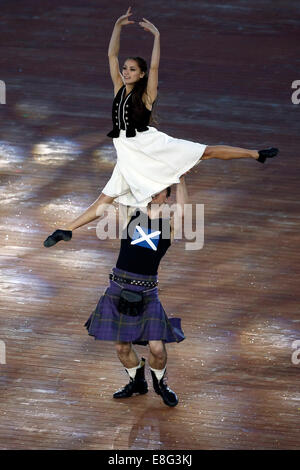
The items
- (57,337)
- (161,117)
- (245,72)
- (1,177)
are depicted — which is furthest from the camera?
(245,72)

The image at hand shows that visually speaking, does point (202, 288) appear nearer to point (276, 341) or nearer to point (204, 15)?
point (276, 341)

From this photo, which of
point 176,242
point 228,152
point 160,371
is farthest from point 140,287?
point 176,242

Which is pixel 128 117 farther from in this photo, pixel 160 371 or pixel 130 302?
pixel 160 371

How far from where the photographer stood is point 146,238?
533cm

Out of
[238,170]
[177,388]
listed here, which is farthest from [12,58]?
[177,388]

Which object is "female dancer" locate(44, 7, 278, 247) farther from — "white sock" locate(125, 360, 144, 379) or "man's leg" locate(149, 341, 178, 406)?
"white sock" locate(125, 360, 144, 379)

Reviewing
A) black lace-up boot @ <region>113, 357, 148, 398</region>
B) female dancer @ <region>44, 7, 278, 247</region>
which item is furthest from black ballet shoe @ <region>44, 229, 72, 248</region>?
black lace-up boot @ <region>113, 357, 148, 398</region>

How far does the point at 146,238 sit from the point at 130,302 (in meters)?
0.37

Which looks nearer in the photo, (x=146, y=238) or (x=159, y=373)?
(x=146, y=238)

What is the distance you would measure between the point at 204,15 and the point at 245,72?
6.46ft

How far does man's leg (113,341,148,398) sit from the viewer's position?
5.52 m

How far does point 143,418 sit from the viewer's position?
5.48 metres

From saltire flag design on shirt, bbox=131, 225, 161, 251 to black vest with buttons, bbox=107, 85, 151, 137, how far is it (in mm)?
536

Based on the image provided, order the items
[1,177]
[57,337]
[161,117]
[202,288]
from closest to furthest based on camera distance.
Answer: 1. [57,337]
2. [202,288]
3. [1,177]
4. [161,117]
